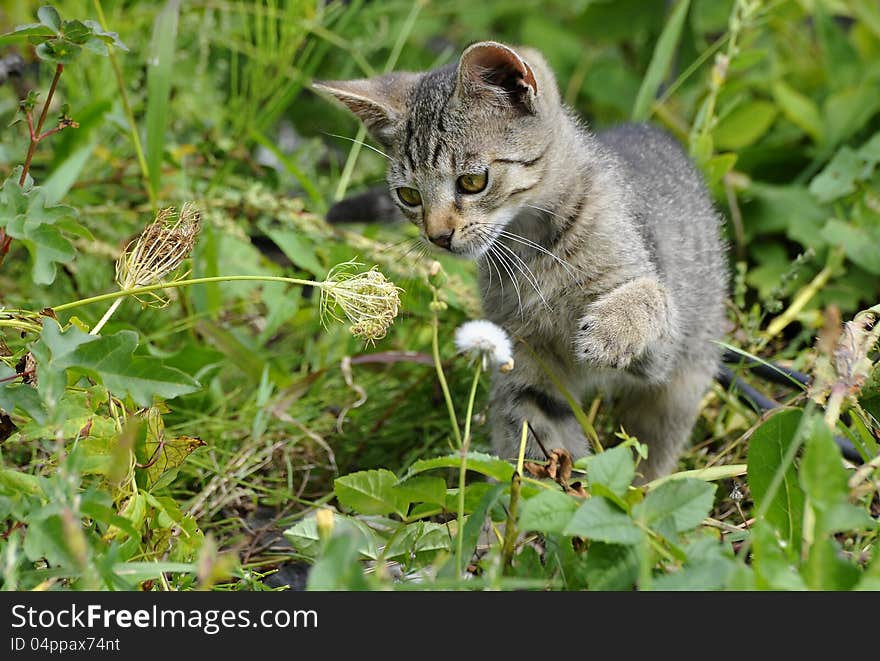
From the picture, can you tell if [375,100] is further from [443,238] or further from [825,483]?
[825,483]

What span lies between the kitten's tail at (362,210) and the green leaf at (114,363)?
1303 mm

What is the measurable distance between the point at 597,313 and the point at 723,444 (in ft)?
2.26

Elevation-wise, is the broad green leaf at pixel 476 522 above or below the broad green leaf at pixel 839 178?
below

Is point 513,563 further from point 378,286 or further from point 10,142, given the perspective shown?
point 10,142

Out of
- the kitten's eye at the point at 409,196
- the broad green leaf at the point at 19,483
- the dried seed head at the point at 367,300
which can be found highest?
the kitten's eye at the point at 409,196

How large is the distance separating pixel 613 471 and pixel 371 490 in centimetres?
40

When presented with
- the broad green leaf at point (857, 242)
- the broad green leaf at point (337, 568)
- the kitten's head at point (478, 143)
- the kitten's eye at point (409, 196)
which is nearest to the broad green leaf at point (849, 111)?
the broad green leaf at point (857, 242)

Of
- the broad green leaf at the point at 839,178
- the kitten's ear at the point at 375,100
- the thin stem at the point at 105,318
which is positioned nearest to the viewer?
the thin stem at the point at 105,318

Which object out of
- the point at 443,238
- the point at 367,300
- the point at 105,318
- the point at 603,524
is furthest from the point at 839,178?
the point at 105,318

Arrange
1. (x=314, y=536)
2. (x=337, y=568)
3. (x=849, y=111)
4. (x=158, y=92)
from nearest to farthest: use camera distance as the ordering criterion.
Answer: (x=337, y=568) < (x=314, y=536) < (x=158, y=92) < (x=849, y=111)

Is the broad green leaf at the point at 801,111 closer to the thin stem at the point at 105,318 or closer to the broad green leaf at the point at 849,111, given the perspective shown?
the broad green leaf at the point at 849,111

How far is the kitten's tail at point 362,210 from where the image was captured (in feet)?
8.67

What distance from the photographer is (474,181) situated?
198 centimetres
